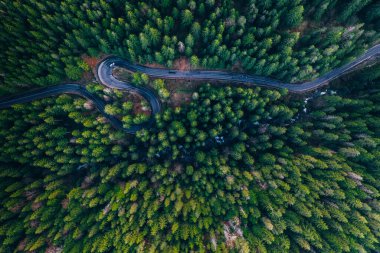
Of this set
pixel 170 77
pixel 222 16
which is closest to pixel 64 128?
pixel 170 77

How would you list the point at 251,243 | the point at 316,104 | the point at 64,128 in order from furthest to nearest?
the point at 316,104, the point at 64,128, the point at 251,243

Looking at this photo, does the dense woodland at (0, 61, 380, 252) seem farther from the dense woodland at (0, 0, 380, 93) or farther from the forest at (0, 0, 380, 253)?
the dense woodland at (0, 0, 380, 93)

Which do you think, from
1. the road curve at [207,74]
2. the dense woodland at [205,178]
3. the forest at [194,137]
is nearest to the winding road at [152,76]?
the road curve at [207,74]

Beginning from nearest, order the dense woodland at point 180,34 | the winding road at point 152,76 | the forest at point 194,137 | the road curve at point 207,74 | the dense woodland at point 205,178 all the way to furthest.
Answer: the dense woodland at point 180,34 → the forest at point 194,137 → the dense woodland at point 205,178 → the winding road at point 152,76 → the road curve at point 207,74

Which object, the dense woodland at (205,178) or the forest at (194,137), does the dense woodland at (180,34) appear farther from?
the dense woodland at (205,178)

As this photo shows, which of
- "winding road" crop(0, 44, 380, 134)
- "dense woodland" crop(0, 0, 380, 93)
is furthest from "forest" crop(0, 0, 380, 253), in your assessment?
"winding road" crop(0, 44, 380, 134)

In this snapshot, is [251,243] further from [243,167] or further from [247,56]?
[247,56]
